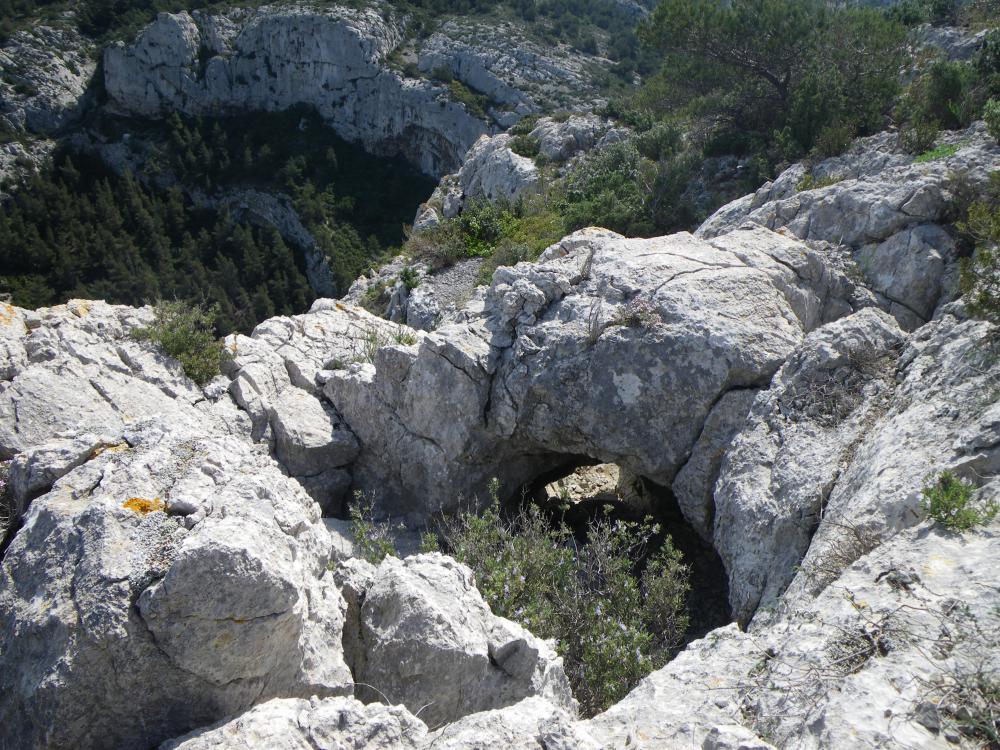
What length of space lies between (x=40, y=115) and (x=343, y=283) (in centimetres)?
3658

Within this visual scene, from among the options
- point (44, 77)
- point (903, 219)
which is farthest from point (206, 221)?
point (903, 219)

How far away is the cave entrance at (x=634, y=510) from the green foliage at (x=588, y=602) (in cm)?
52

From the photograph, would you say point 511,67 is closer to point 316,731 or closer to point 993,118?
point 993,118

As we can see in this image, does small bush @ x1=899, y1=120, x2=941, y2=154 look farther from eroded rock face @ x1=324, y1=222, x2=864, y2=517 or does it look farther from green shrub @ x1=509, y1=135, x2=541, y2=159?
green shrub @ x1=509, y1=135, x2=541, y2=159

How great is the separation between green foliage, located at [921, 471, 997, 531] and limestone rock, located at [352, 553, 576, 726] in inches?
104

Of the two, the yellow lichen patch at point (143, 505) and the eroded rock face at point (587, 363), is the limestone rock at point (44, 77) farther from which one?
the yellow lichen patch at point (143, 505)

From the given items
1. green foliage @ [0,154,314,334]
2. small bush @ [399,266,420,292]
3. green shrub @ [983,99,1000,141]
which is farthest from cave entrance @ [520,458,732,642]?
green foliage @ [0,154,314,334]

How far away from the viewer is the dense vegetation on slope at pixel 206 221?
150 ft

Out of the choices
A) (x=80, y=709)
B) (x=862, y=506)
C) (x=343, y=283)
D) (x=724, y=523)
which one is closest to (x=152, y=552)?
(x=80, y=709)

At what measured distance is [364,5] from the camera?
218ft

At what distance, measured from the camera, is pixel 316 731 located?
10.7 feet

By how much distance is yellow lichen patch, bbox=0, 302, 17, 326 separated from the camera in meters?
8.44

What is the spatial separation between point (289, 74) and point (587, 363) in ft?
226

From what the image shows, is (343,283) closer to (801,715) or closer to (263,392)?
(263,392)
